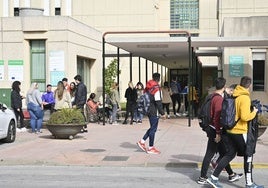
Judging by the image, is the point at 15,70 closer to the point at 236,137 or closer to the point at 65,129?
the point at 65,129

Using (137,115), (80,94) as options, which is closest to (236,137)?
(80,94)

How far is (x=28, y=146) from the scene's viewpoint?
13562 mm

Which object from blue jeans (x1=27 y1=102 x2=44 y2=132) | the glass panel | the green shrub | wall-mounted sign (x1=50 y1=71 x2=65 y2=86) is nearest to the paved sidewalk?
blue jeans (x1=27 y1=102 x2=44 y2=132)

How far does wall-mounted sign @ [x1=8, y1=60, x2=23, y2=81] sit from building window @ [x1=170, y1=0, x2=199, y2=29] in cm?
2869

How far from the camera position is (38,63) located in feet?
73.9

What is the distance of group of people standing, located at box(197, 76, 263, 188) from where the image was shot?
784cm

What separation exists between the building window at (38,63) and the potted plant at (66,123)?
25.6ft

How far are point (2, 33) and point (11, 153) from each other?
11230 mm

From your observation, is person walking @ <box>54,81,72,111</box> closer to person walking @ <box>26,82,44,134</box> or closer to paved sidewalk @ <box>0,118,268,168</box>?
person walking @ <box>26,82,44,134</box>

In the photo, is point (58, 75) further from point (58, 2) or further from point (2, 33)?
point (58, 2)

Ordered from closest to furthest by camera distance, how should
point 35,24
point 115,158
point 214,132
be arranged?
1. point 214,132
2. point 115,158
3. point 35,24

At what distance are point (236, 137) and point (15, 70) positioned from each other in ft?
52.3

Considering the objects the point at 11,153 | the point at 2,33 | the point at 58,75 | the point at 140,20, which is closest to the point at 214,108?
the point at 11,153

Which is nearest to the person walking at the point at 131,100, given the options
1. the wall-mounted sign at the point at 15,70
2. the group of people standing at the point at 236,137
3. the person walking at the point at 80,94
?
the person walking at the point at 80,94
